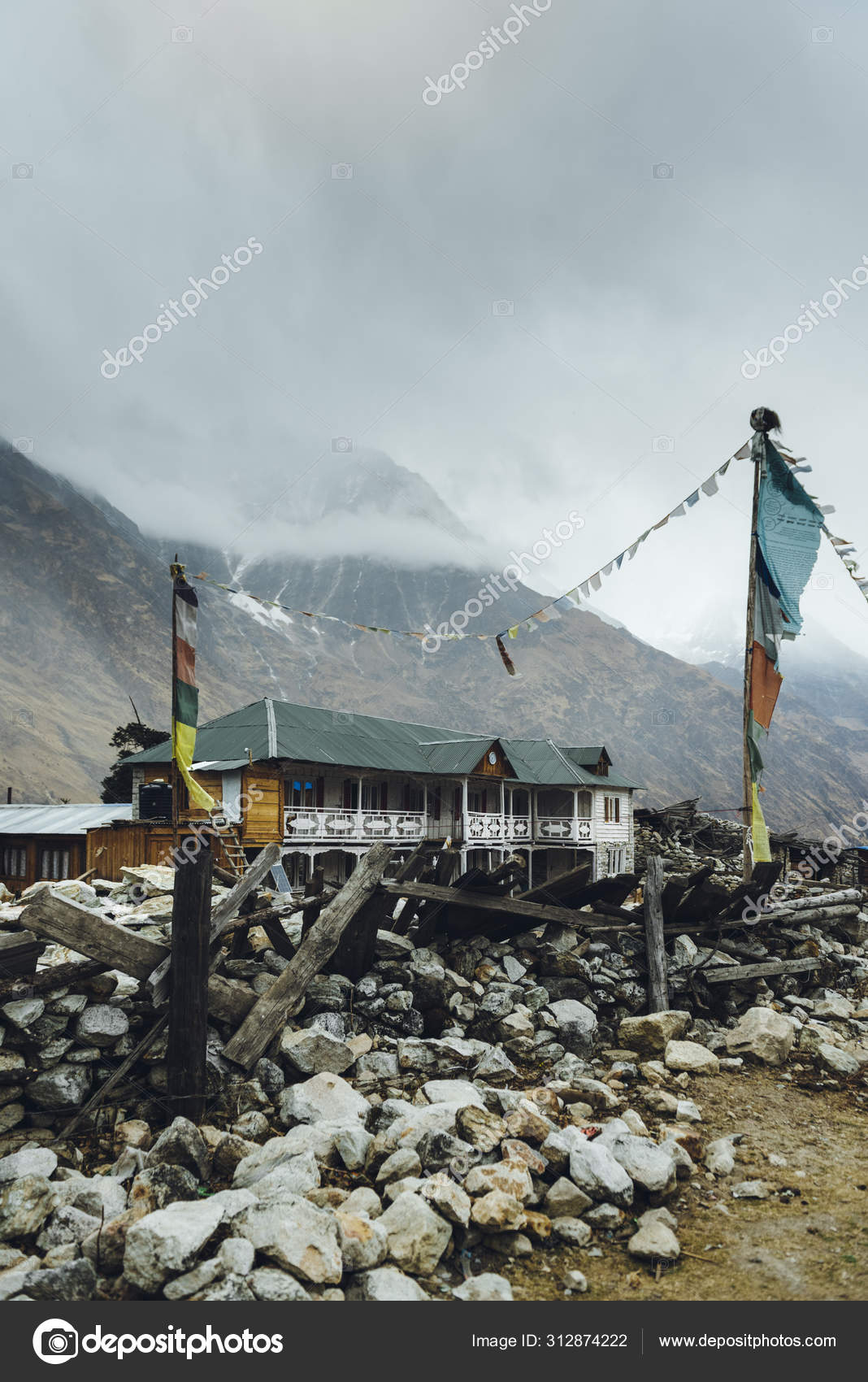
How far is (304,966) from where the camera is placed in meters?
9.06

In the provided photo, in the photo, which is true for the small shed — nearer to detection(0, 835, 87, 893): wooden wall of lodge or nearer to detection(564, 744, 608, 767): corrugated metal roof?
detection(0, 835, 87, 893): wooden wall of lodge

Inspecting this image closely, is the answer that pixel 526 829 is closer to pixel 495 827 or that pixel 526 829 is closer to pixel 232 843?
pixel 495 827

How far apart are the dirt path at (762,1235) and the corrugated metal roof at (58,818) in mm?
24366

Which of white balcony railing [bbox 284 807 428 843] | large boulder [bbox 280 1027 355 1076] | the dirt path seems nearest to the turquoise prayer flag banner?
the dirt path

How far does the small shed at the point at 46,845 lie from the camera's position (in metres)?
28.2

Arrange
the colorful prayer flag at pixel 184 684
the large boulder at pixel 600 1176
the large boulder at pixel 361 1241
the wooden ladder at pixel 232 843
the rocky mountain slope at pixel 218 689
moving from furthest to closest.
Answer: the rocky mountain slope at pixel 218 689 < the wooden ladder at pixel 232 843 < the colorful prayer flag at pixel 184 684 < the large boulder at pixel 600 1176 < the large boulder at pixel 361 1241

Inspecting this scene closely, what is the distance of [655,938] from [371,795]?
77.9 feet

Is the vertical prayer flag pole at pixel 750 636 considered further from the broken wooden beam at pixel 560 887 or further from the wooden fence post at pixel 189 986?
the wooden fence post at pixel 189 986

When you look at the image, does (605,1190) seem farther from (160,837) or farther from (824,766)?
(824,766)

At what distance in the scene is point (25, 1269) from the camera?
5336mm

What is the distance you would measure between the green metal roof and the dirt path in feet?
70.5
